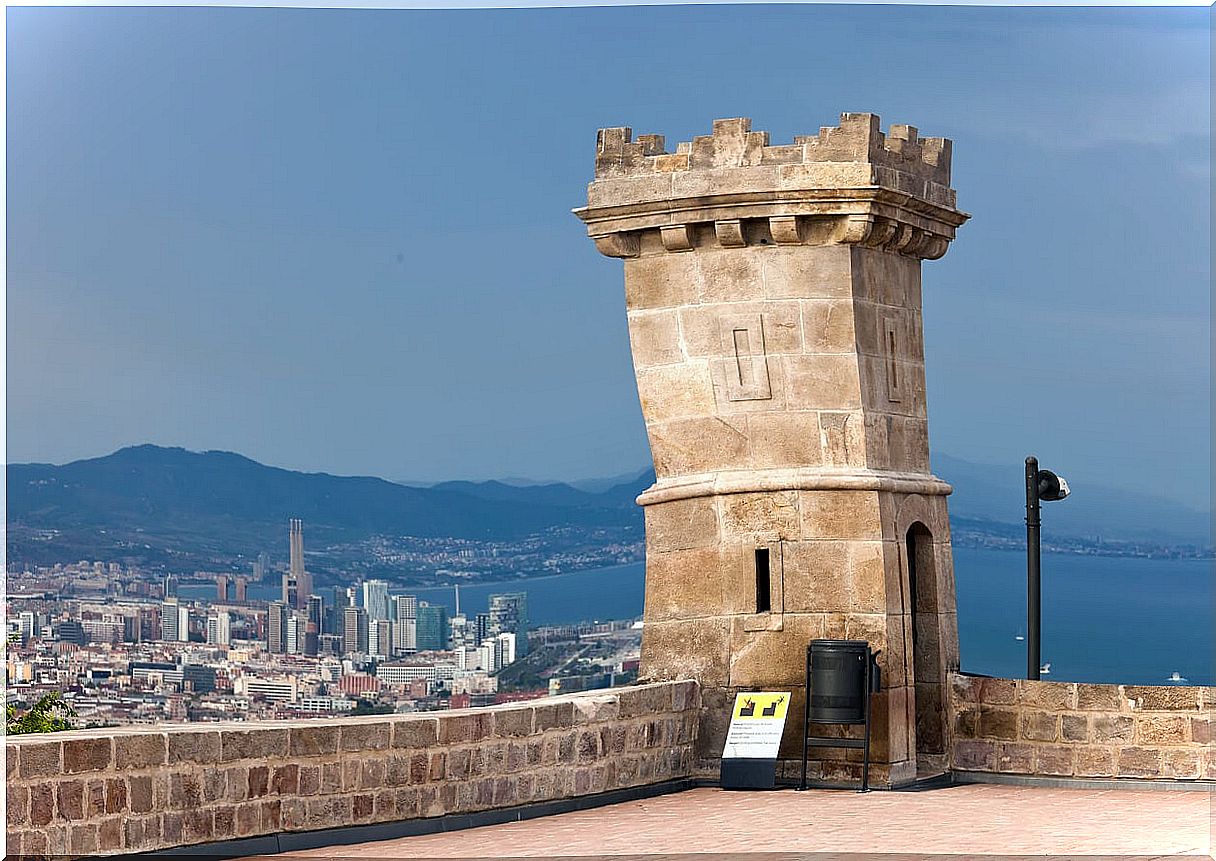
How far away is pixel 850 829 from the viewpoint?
29.4 feet

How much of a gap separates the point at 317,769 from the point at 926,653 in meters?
4.58

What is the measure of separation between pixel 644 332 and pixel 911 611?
226cm

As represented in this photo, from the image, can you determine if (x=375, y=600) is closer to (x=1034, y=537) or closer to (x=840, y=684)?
(x=1034, y=537)

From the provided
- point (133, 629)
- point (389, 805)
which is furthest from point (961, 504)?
point (389, 805)

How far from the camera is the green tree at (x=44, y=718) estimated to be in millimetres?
13688

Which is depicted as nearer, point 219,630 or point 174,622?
point 174,622

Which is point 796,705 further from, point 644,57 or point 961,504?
point 961,504

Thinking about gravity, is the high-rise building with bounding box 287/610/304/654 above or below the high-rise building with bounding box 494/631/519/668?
above

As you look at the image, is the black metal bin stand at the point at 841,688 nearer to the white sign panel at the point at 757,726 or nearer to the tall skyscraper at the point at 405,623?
the white sign panel at the point at 757,726

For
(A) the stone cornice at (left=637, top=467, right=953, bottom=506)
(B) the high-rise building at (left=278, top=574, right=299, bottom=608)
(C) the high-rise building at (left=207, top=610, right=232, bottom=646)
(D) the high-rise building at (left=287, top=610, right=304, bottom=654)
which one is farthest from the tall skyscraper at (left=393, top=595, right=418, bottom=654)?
(A) the stone cornice at (left=637, top=467, right=953, bottom=506)

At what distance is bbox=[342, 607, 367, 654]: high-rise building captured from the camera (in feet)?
122

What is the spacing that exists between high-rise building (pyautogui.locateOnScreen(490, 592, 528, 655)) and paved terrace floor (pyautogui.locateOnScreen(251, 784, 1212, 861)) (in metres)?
29.7

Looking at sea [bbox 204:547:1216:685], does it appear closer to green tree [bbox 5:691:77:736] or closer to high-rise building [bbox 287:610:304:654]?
high-rise building [bbox 287:610:304:654]

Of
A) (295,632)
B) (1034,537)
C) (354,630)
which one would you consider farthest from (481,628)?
(1034,537)
